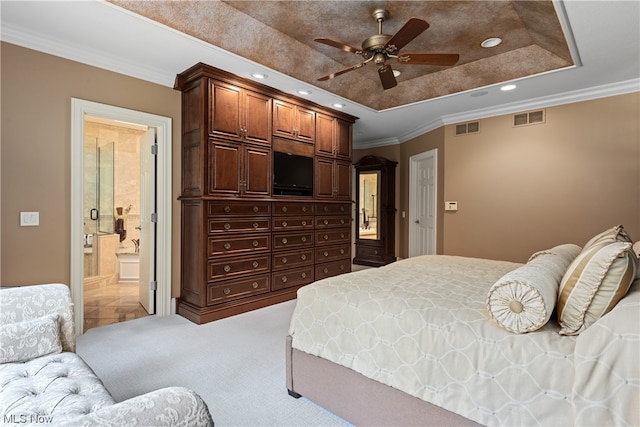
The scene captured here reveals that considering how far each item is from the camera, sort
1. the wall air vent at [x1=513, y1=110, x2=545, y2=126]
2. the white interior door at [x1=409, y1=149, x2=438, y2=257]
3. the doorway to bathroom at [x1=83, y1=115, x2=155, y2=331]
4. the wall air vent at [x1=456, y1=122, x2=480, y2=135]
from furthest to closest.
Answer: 1. the white interior door at [x1=409, y1=149, x2=438, y2=257]
2. the doorway to bathroom at [x1=83, y1=115, x2=155, y2=331]
3. the wall air vent at [x1=456, y1=122, x2=480, y2=135]
4. the wall air vent at [x1=513, y1=110, x2=545, y2=126]

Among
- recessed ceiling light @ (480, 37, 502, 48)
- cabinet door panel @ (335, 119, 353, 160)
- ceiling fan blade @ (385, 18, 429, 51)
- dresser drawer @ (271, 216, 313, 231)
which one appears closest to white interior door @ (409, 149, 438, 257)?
cabinet door panel @ (335, 119, 353, 160)

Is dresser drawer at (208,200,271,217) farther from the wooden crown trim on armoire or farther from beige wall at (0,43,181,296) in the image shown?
beige wall at (0,43,181,296)

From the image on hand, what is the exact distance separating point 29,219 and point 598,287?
152 inches

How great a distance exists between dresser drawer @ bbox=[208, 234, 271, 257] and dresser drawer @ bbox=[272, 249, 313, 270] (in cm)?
22

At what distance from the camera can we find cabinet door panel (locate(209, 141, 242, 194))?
11.4 ft

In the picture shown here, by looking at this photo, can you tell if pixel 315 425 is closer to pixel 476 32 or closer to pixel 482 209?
pixel 476 32

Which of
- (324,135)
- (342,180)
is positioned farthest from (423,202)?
(324,135)

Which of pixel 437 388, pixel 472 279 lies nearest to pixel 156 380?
pixel 437 388

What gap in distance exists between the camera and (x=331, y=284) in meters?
1.97

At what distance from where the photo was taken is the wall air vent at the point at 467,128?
4.89 meters

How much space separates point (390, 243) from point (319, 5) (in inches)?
185

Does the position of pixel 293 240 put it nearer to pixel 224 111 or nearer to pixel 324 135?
pixel 324 135

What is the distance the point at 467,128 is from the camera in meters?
4.98

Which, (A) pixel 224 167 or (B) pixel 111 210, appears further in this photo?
(B) pixel 111 210
